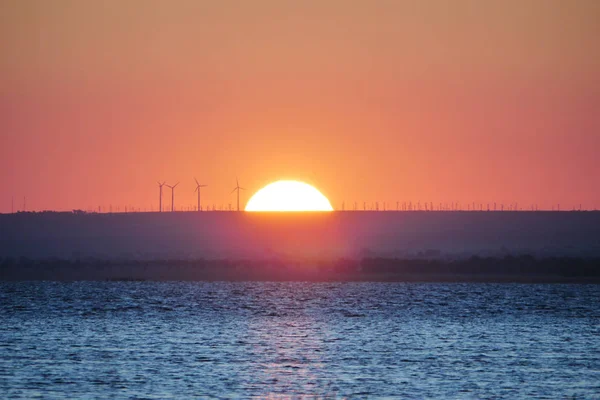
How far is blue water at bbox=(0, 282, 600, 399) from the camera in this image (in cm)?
5322

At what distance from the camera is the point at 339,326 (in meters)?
93.8

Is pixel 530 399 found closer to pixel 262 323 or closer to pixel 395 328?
pixel 395 328

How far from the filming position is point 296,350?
234ft

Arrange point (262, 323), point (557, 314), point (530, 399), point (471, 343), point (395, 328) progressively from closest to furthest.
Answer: point (530, 399) → point (471, 343) → point (395, 328) → point (262, 323) → point (557, 314)

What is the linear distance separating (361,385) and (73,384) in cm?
1357

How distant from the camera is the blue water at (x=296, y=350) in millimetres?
53219

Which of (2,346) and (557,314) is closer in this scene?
(2,346)

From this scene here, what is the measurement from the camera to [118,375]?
187ft

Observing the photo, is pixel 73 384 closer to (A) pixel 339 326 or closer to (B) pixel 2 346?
(B) pixel 2 346

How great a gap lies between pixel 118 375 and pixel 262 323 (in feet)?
135

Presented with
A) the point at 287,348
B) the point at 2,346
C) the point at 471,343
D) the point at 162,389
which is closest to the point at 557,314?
the point at 471,343

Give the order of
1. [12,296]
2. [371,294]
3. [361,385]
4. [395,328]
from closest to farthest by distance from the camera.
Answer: [361,385]
[395,328]
[12,296]
[371,294]

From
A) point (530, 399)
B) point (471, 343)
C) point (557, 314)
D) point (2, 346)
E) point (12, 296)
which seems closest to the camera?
point (530, 399)

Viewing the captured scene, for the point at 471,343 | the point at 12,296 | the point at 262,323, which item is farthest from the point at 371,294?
the point at 471,343
